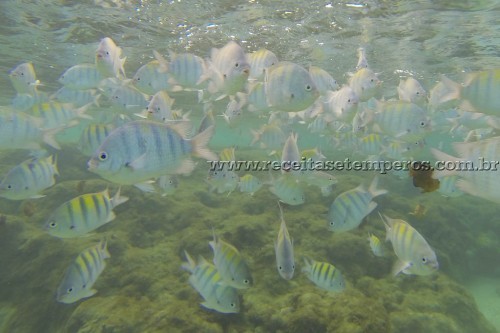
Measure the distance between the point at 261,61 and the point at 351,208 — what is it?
278 centimetres

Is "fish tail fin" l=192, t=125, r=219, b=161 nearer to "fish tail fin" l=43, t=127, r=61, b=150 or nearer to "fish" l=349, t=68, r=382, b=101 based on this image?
"fish" l=349, t=68, r=382, b=101

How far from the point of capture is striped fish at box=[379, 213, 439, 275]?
155 inches

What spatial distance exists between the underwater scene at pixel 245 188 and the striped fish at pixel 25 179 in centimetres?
3

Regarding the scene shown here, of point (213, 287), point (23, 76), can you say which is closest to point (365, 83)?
point (213, 287)

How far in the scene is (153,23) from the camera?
45.4ft

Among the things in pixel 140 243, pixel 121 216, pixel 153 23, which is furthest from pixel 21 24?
pixel 140 243

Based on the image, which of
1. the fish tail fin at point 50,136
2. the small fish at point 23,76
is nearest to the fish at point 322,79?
the fish tail fin at point 50,136

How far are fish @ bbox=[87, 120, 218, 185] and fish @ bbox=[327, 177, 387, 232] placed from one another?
84.7 inches

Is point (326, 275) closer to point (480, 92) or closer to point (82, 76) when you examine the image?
point (480, 92)

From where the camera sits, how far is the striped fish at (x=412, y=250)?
12.9 feet

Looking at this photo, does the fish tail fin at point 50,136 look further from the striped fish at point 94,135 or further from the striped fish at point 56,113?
the striped fish at point 56,113

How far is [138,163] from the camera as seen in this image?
2.93 metres

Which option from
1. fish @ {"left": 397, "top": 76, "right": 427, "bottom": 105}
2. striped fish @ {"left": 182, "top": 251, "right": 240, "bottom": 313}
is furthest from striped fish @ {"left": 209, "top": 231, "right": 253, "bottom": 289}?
fish @ {"left": 397, "top": 76, "right": 427, "bottom": 105}

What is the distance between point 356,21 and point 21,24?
14.6 meters
